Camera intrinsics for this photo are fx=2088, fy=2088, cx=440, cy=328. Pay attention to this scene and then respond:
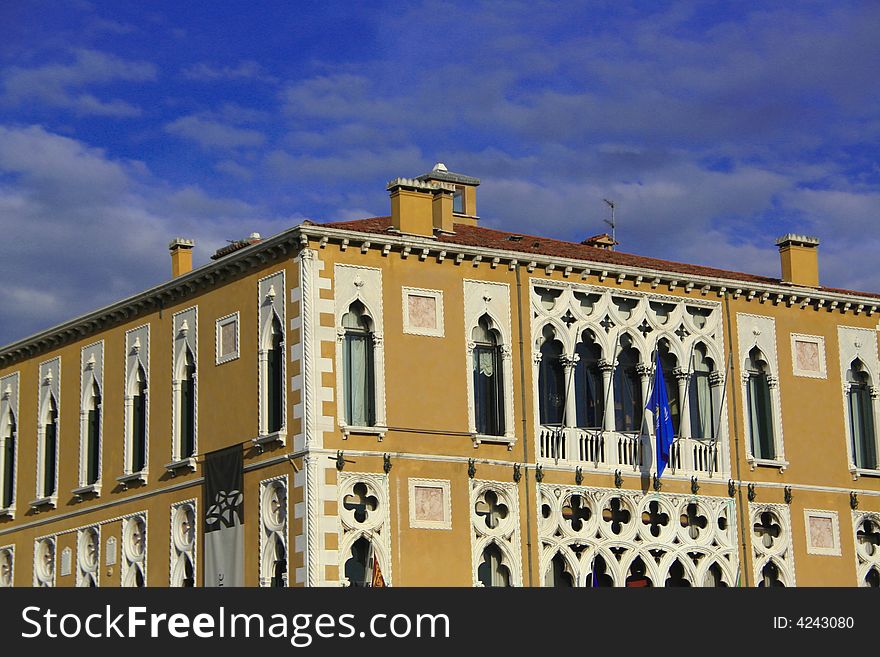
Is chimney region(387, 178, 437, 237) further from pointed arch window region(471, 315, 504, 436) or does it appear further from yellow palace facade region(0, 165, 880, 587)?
pointed arch window region(471, 315, 504, 436)

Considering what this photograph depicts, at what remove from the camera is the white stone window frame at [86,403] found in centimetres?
4434

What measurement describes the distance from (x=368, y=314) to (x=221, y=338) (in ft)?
11.3

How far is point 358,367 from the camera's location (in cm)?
→ 3903

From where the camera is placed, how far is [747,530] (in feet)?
140

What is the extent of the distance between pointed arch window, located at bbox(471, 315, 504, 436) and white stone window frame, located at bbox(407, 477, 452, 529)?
5.27 ft

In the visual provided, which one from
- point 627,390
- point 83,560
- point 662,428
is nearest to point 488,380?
point 627,390

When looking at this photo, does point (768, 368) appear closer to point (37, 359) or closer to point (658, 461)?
point (658, 461)

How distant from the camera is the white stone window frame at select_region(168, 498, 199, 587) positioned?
40.6m

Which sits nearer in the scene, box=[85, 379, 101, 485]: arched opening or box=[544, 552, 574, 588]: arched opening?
box=[544, 552, 574, 588]: arched opening

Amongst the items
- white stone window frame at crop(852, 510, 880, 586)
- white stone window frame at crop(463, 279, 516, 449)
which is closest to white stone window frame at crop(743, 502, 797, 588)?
white stone window frame at crop(852, 510, 880, 586)

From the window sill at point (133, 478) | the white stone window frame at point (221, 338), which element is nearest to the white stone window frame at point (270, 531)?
the white stone window frame at point (221, 338)

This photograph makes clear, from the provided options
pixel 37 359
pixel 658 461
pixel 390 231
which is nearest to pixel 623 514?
pixel 658 461

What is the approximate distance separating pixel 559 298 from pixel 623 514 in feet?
14.6

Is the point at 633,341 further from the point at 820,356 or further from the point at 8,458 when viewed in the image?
the point at 8,458
